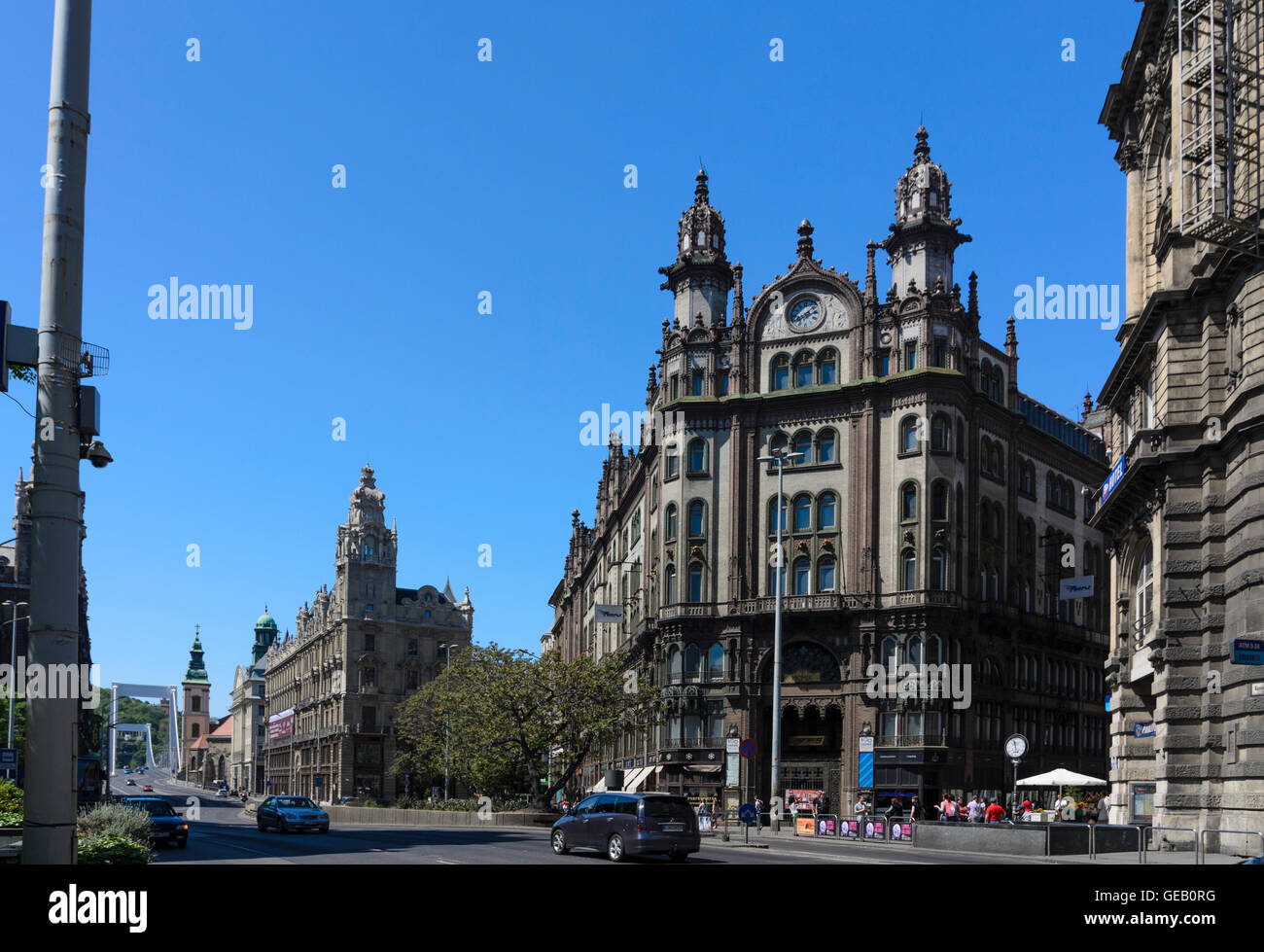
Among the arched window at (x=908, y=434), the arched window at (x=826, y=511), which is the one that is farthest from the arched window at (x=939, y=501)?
the arched window at (x=826, y=511)

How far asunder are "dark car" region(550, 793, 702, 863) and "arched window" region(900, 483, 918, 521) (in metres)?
40.0

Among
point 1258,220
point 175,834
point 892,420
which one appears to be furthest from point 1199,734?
point 892,420

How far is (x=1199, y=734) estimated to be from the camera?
33219 millimetres

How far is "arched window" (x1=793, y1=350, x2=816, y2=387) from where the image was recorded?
6881cm

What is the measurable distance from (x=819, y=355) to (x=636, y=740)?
1072 inches

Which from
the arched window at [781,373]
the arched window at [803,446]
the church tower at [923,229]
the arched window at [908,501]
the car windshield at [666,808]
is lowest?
the car windshield at [666,808]

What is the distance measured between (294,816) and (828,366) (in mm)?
36003

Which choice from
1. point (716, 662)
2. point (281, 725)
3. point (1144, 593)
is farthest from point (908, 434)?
point (281, 725)

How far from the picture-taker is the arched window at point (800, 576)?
221 ft

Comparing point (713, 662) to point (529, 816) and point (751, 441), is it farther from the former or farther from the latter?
point (529, 816)

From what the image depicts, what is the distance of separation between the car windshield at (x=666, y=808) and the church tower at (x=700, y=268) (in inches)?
1832

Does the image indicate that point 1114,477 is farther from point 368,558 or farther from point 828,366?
point 368,558

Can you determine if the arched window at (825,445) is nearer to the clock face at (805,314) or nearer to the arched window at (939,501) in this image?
the arched window at (939,501)
